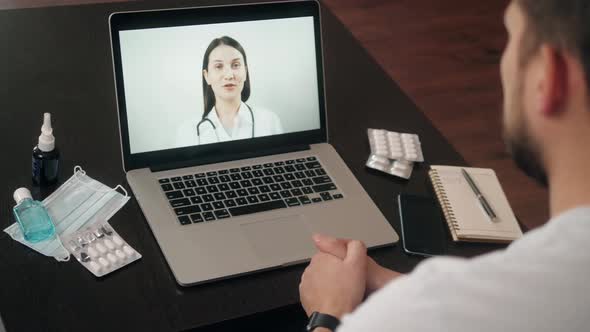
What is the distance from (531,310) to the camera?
698 millimetres

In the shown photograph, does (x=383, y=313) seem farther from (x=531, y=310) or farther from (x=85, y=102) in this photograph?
(x=85, y=102)

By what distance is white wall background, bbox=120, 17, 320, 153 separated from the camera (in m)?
1.33

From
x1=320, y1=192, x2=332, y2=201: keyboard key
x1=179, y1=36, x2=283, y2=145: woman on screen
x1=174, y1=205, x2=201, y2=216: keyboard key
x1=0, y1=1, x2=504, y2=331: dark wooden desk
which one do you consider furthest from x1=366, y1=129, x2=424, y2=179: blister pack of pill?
x1=174, y1=205, x2=201, y2=216: keyboard key

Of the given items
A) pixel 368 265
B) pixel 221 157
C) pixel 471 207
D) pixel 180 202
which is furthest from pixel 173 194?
pixel 471 207

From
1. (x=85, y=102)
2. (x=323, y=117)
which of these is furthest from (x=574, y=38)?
(x=85, y=102)

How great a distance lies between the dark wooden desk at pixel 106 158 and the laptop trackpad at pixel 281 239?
2cm

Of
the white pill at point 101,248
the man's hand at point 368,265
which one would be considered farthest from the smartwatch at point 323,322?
the white pill at point 101,248

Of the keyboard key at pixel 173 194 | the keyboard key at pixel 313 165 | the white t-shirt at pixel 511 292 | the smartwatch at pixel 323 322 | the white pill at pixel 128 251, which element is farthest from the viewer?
the keyboard key at pixel 313 165

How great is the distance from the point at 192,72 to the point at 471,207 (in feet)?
1.74

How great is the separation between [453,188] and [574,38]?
0.66 m

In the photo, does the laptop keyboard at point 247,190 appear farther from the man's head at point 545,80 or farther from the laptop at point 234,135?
the man's head at point 545,80

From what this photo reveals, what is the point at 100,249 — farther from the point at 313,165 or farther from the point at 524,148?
the point at 524,148

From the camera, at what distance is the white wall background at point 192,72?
133cm

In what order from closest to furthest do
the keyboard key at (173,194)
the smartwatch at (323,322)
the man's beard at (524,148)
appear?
the man's beard at (524,148) < the smartwatch at (323,322) < the keyboard key at (173,194)
